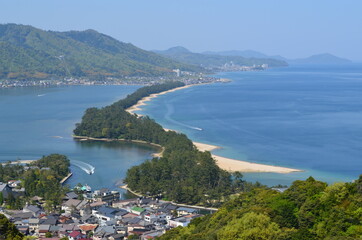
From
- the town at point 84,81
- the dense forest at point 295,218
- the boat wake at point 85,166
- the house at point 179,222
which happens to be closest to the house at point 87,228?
the house at point 179,222

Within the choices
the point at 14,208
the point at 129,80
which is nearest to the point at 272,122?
the point at 14,208

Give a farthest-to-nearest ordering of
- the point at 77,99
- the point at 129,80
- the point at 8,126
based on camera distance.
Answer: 1. the point at 129,80
2. the point at 77,99
3. the point at 8,126

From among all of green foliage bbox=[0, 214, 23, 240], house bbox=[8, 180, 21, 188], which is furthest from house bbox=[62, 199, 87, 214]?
green foliage bbox=[0, 214, 23, 240]

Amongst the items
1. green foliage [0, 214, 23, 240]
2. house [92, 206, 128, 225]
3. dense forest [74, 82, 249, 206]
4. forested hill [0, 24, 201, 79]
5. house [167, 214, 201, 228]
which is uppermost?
forested hill [0, 24, 201, 79]

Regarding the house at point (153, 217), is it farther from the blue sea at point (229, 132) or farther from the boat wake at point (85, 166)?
the boat wake at point (85, 166)

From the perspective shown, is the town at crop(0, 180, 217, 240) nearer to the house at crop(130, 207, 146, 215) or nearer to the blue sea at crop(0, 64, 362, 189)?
the house at crop(130, 207, 146, 215)

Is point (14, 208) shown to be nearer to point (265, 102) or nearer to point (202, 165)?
point (202, 165)

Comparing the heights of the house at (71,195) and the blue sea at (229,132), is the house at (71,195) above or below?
below
